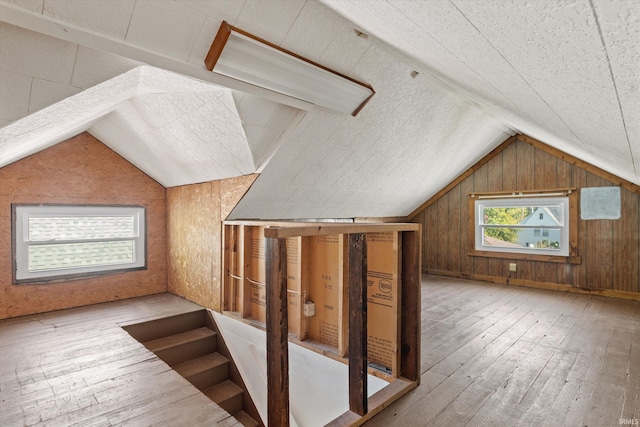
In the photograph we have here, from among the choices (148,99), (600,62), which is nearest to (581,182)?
(600,62)

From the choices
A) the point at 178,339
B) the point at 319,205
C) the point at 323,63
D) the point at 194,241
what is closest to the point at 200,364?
the point at 178,339

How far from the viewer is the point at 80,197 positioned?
12.5ft

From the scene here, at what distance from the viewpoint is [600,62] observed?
80cm

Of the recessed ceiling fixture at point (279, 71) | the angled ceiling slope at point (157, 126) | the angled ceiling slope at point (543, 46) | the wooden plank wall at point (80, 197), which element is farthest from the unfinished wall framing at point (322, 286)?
the wooden plank wall at point (80, 197)

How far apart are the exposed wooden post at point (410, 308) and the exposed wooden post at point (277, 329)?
96cm

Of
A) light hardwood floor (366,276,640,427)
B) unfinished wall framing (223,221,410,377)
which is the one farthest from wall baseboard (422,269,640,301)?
unfinished wall framing (223,221,410,377)

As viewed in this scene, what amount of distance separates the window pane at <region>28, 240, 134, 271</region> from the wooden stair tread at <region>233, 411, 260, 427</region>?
239 centimetres

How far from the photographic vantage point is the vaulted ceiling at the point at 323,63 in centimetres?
85

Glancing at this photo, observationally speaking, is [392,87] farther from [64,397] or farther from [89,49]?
[64,397]

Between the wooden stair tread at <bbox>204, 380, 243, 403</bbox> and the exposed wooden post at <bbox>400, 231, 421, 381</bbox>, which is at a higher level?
the exposed wooden post at <bbox>400, 231, 421, 381</bbox>

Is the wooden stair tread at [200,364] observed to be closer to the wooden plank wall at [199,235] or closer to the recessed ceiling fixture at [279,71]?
the wooden plank wall at [199,235]

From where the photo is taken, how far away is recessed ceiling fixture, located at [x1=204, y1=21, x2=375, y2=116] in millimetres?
1727

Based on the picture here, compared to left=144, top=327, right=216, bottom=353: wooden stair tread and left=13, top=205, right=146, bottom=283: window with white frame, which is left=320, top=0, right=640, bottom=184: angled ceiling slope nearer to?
left=144, top=327, right=216, bottom=353: wooden stair tread

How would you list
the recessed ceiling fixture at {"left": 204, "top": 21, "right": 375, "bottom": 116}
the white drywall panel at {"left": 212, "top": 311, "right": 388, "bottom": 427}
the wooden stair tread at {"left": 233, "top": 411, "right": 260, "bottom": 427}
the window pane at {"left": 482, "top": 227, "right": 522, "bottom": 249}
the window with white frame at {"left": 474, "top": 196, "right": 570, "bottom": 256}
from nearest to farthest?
the recessed ceiling fixture at {"left": 204, "top": 21, "right": 375, "bottom": 116} < the white drywall panel at {"left": 212, "top": 311, "right": 388, "bottom": 427} < the wooden stair tread at {"left": 233, "top": 411, "right": 260, "bottom": 427} < the window with white frame at {"left": 474, "top": 196, "right": 570, "bottom": 256} < the window pane at {"left": 482, "top": 227, "right": 522, "bottom": 249}
